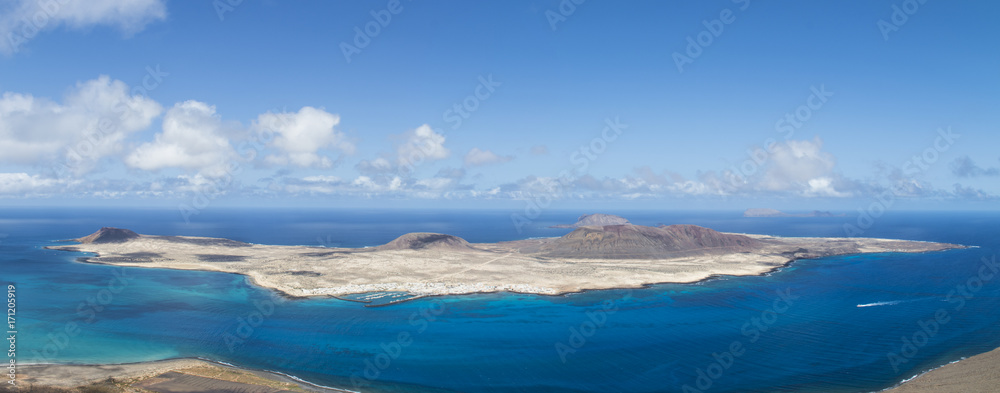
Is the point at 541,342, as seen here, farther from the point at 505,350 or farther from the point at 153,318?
the point at 153,318

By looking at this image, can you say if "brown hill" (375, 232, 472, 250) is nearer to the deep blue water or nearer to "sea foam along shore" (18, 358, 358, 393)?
the deep blue water

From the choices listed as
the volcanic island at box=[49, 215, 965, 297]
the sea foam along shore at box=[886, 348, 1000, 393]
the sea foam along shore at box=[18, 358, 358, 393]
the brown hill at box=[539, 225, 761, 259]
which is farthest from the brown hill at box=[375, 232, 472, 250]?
the sea foam along shore at box=[886, 348, 1000, 393]

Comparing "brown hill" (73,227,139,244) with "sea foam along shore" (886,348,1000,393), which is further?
"brown hill" (73,227,139,244)

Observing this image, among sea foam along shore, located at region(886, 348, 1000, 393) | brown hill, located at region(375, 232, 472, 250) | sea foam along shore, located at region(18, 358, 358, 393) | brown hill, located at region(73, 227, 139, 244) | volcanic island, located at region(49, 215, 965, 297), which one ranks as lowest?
sea foam along shore, located at region(886, 348, 1000, 393)

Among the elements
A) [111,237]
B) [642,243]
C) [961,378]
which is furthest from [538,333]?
[111,237]

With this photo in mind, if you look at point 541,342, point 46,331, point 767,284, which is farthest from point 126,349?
point 767,284

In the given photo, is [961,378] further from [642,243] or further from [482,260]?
[642,243]
